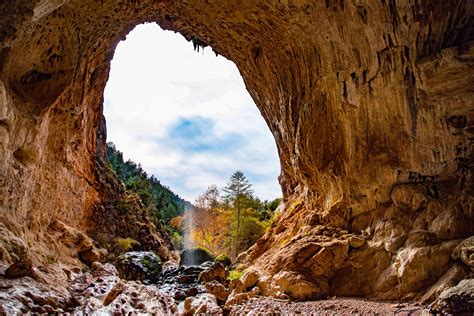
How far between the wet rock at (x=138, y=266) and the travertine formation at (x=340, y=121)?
4.96 m

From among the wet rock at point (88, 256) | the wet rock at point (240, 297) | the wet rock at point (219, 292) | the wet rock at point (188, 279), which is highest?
the wet rock at point (88, 256)

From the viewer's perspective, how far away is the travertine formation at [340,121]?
836cm

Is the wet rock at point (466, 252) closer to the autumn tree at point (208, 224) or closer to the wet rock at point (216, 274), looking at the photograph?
the wet rock at point (216, 274)

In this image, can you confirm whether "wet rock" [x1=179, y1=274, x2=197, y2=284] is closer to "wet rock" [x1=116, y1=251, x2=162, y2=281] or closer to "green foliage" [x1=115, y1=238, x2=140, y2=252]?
"wet rock" [x1=116, y1=251, x2=162, y2=281]

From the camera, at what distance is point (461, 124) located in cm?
862

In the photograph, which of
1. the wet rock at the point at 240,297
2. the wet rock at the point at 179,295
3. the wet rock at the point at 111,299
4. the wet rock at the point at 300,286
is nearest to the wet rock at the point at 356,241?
the wet rock at the point at 300,286

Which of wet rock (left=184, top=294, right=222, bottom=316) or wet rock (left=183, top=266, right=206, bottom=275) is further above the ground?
wet rock (left=184, top=294, right=222, bottom=316)

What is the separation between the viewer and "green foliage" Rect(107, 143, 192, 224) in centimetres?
3528

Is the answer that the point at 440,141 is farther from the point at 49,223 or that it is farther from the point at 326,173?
the point at 49,223

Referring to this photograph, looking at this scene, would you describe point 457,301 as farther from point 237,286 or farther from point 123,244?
point 123,244

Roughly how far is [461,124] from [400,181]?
89.8 inches

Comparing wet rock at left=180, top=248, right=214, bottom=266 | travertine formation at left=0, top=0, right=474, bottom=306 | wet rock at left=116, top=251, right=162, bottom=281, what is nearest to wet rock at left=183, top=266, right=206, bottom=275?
wet rock at left=116, top=251, right=162, bottom=281

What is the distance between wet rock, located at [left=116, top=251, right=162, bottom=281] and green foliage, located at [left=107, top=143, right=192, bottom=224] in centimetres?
597

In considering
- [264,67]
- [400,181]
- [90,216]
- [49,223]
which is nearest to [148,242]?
[90,216]
